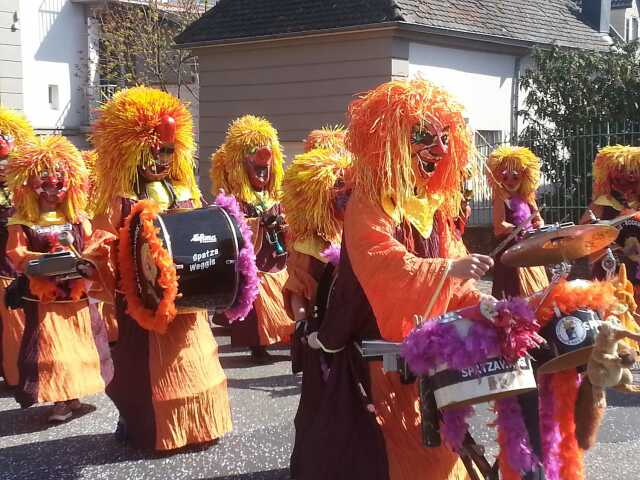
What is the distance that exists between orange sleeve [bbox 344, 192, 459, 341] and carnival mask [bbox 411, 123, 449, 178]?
29cm

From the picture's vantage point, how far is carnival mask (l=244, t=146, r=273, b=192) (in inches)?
306

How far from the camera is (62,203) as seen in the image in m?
5.76

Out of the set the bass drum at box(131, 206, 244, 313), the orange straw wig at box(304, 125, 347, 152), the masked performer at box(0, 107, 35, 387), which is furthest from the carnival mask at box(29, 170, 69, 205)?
the orange straw wig at box(304, 125, 347, 152)

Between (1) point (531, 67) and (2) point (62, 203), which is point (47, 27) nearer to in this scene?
(1) point (531, 67)

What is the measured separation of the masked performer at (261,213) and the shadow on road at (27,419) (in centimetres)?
183

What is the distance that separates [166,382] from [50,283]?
138cm

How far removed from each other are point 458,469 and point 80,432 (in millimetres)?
2783

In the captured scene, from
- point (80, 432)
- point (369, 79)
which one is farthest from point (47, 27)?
point (80, 432)

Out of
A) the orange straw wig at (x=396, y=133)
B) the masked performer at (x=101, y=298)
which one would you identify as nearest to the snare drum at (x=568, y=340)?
the orange straw wig at (x=396, y=133)

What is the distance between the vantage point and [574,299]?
3.27m

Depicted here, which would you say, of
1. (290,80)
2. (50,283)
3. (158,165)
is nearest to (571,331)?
(158,165)

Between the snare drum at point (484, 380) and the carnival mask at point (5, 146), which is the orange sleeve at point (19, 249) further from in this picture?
the snare drum at point (484, 380)

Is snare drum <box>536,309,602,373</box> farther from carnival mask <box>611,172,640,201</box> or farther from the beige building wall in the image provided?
the beige building wall

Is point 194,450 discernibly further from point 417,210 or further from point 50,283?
point 417,210
